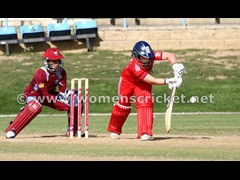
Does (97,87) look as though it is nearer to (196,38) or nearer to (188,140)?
(196,38)

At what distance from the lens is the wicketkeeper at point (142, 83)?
55.9 feet

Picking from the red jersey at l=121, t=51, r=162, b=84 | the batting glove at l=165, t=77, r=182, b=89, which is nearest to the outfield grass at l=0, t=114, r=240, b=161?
the batting glove at l=165, t=77, r=182, b=89

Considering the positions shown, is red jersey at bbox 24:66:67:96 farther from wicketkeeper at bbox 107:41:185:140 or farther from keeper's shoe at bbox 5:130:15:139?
wicketkeeper at bbox 107:41:185:140

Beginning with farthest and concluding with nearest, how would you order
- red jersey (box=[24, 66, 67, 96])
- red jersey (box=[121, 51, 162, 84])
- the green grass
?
1. the green grass
2. red jersey (box=[24, 66, 67, 96])
3. red jersey (box=[121, 51, 162, 84])

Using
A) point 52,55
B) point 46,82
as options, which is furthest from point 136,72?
point 46,82

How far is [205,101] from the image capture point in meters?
32.6

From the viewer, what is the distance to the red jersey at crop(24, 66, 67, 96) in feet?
58.9

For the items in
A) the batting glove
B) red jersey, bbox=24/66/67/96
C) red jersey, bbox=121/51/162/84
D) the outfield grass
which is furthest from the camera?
red jersey, bbox=24/66/67/96

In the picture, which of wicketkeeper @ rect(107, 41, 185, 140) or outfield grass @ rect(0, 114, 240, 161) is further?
wicketkeeper @ rect(107, 41, 185, 140)

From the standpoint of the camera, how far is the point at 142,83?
1747cm

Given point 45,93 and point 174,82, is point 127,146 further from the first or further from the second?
point 45,93

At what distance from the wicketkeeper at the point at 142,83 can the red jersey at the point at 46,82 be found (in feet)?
4.32

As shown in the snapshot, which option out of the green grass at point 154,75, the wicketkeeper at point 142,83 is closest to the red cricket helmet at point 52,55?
the wicketkeeper at point 142,83

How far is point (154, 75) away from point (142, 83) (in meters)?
17.7
